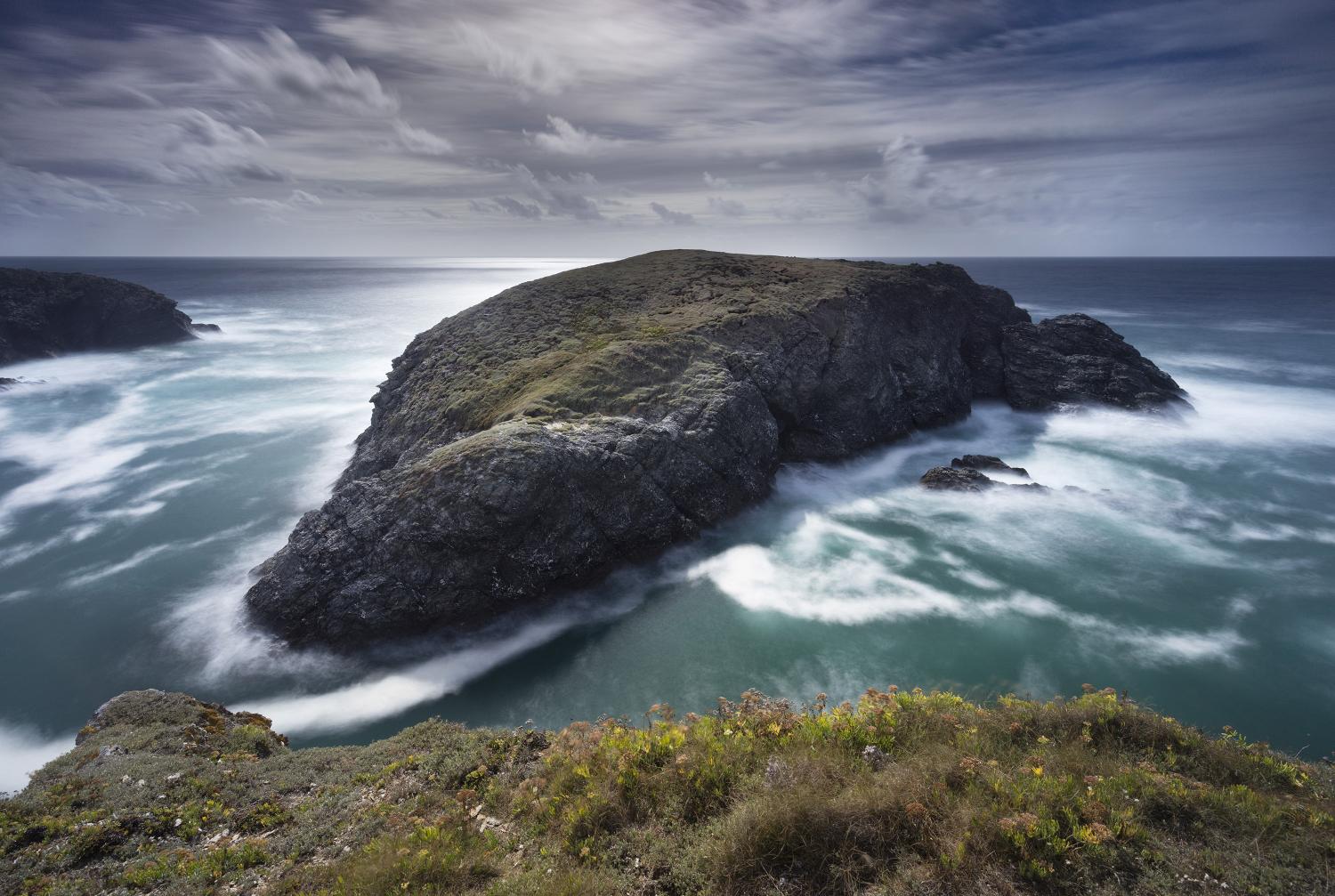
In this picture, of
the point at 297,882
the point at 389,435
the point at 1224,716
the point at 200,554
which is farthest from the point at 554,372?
the point at 1224,716

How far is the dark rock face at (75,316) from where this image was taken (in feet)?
221

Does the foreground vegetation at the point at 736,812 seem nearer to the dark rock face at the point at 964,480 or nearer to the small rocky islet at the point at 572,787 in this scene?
the small rocky islet at the point at 572,787

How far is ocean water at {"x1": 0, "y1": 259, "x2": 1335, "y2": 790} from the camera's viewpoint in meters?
17.4

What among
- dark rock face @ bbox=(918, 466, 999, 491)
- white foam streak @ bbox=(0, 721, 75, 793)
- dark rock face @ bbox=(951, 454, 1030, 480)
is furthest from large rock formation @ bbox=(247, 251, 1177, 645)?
white foam streak @ bbox=(0, 721, 75, 793)

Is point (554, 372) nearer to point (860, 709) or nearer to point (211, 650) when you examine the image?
point (211, 650)

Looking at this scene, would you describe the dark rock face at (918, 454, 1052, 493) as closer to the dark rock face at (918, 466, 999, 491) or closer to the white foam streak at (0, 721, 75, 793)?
the dark rock face at (918, 466, 999, 491)

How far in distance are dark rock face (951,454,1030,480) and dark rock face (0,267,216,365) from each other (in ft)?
312

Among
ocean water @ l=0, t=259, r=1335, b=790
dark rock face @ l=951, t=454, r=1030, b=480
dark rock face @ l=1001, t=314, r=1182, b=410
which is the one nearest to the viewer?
ocean water @ l=0, t=259, r=1335, b=790

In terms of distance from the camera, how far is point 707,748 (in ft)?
28.9

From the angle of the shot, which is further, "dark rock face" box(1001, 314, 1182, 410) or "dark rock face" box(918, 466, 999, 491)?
"dark rock face" box(1001, 314, 1182, 410)

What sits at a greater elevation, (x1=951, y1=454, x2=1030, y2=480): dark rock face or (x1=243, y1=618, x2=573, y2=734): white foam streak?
(x1=951, y1=454, x2=1030, y2=480): dark rock face

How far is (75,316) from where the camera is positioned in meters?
73.6

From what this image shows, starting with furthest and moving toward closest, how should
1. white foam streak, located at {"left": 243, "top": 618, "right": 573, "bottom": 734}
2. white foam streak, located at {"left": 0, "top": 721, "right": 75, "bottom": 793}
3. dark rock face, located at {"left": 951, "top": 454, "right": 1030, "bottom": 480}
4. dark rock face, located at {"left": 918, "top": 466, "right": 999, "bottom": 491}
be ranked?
dark rock face, located at {"left": 951, "top": 454, "right": 1030, "bottom": 480} < dark rock face, located at {"left": 918, "top": 466, "right": 999, "bottom": 491} < white foam streak, located at {"left": 243, "top": 618, "right": 573, "bottom": 734} < white foam streak, located at {"left": 0, "top": 721, "right": 75, "bottom": 793}

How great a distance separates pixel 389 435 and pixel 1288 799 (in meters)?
34.4
